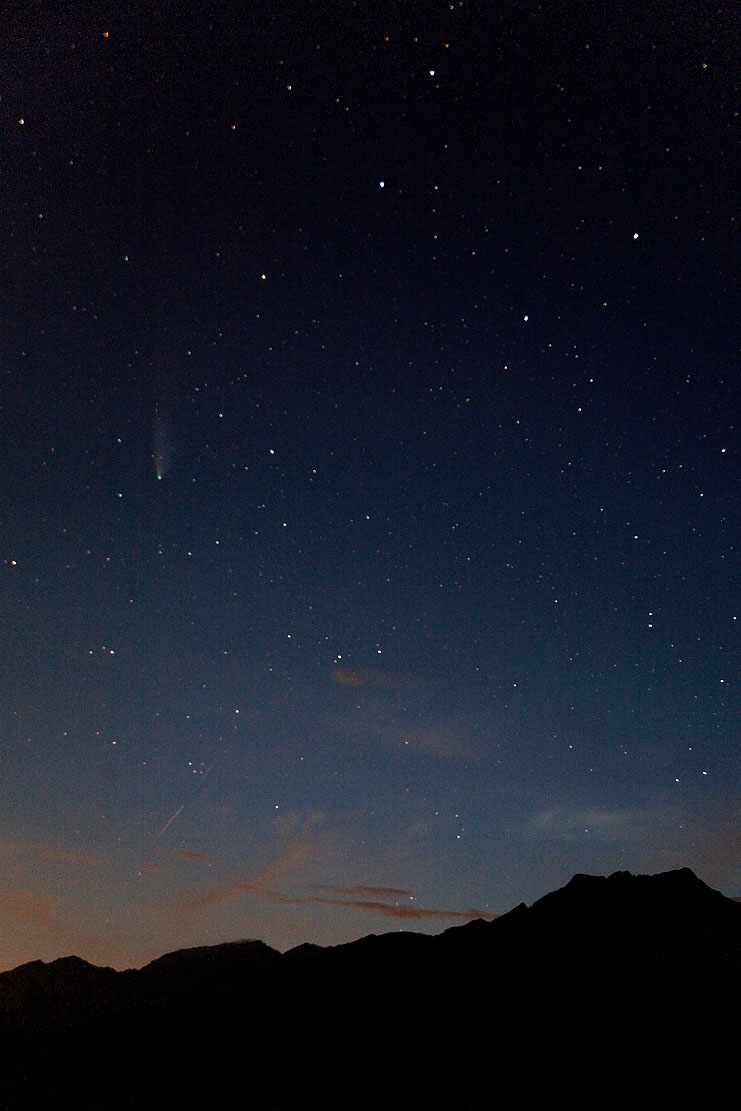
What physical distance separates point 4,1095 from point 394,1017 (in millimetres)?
26912

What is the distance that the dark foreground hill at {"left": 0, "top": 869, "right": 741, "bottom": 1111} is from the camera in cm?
3809

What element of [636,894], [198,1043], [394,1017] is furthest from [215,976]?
[636,894]

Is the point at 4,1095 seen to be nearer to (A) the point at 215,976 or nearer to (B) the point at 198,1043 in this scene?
(B) the point at 198,1043

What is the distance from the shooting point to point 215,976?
68.0 meters

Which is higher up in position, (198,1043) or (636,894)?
(636,894)

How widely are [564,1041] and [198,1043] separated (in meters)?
27.9

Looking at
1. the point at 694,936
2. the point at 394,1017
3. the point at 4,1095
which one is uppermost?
the point at 694,936

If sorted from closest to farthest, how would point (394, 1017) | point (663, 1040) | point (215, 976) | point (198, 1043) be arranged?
point (663, 1040), point (394, 1017), point (198, 1043), point (215, 976)

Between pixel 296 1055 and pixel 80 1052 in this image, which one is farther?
pixel 80 1052

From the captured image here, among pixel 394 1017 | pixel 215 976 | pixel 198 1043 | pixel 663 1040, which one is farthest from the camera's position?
pixel 215 976

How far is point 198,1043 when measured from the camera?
54281 millimetres

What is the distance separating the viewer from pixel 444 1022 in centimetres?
4728

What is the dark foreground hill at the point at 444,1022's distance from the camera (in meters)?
38.1

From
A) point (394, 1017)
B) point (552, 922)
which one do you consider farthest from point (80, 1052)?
point (552, 922)
